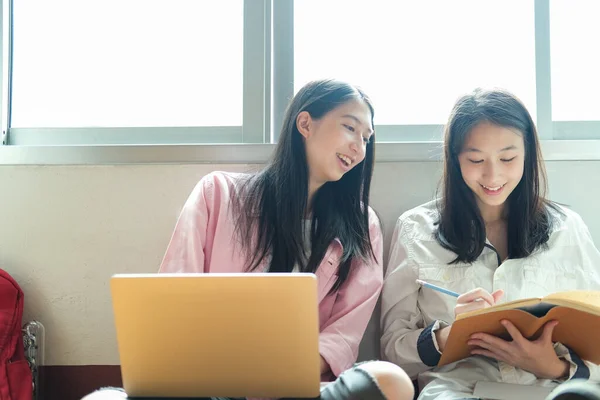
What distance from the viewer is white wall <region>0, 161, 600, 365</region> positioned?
1.55 meters

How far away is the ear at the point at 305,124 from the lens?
4.56ft

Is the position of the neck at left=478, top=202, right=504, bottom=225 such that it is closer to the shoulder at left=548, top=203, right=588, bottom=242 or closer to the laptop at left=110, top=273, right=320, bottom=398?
the shoulder at left=548, top=203, right=588, bottom=242

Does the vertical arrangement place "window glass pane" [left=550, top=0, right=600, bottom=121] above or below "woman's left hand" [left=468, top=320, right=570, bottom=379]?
above

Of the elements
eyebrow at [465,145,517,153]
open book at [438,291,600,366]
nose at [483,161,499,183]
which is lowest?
open book at [438,291,600,366]

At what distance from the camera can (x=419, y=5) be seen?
1687mm

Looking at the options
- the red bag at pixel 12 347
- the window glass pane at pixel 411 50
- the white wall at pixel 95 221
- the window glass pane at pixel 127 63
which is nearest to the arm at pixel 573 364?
the white wall at pixel 95 221

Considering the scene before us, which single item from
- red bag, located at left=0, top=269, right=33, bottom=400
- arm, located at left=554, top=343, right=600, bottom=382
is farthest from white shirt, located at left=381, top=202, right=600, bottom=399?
red bag, located at left=0, top=269, right=33, bottom=400

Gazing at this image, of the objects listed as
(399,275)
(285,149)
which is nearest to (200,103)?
(285,149)

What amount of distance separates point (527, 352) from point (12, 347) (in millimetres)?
1266

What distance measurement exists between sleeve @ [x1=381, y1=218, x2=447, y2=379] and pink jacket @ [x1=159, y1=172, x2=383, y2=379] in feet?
0.14

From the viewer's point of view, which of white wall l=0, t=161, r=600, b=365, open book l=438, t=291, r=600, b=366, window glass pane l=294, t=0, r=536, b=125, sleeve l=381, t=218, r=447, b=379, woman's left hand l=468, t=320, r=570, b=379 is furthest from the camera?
window glass pane l=294, t=0, r=536, b=125

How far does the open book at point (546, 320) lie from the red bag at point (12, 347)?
42.1 inches

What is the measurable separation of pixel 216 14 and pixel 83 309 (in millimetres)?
981

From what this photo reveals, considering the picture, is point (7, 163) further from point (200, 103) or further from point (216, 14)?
point (216, 14)
